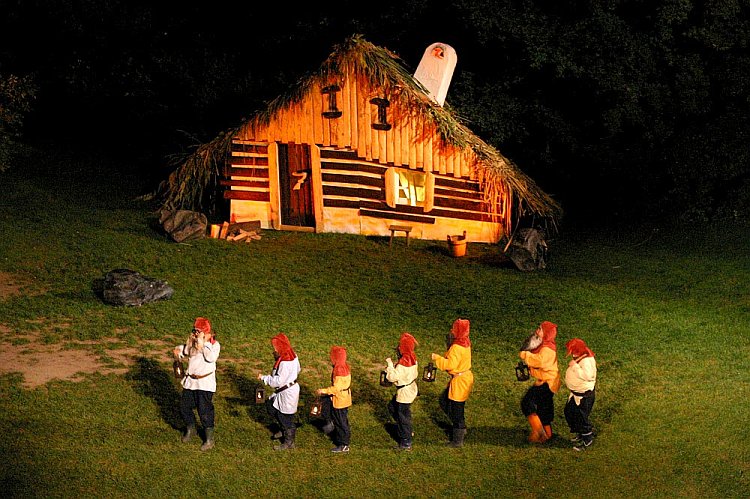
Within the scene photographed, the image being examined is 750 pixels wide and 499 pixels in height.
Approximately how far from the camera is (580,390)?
54.4 feet

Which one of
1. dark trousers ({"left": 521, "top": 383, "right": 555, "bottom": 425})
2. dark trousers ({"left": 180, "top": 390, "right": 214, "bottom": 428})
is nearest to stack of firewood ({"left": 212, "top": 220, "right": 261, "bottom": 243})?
dark trousers ({"left": 180, "top": 390, "right": 214, "bottom": 428})

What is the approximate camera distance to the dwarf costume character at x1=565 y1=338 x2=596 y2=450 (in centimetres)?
1650

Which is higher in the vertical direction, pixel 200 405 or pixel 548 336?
pixel 548 336

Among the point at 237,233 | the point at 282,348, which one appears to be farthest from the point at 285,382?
the point at 237,233

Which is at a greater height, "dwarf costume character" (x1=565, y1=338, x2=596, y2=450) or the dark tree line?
the dark tree line

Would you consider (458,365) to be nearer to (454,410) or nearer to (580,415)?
(454,410)

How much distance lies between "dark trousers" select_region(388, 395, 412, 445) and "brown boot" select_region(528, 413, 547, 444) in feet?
5.80

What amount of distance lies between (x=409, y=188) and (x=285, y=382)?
11.7 meters

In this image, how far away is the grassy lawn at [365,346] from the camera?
1602 cm

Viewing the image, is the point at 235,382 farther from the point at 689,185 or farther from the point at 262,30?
the point at 262,30

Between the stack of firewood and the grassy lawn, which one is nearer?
the grassy lawn

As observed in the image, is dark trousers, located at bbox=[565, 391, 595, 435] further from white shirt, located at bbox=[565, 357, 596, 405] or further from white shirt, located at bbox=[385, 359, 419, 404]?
white shirt, located at bbox=[385, 359, 419, 404]

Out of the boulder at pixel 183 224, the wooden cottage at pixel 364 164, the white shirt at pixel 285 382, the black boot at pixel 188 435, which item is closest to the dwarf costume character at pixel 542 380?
the white shirt at pixel 285 382

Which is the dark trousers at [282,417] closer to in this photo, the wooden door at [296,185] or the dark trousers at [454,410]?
the dark trousers at [454,410]
